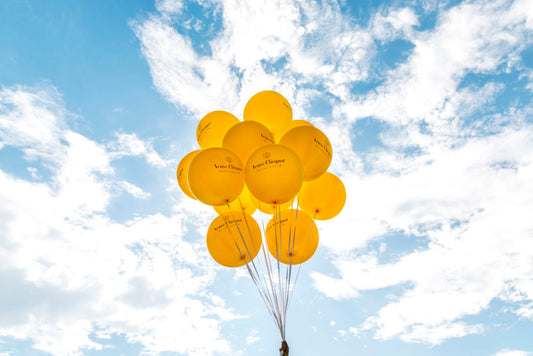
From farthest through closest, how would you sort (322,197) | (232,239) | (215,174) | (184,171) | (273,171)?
(322,197) → (184,171) → (232,239) → (215,174) → (273,171)

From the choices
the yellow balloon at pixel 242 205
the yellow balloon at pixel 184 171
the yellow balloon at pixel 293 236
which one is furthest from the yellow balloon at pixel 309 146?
the yellow balloon at pixel 184 171

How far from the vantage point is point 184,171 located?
5.73 metres

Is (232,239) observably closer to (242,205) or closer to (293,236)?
(242,205)

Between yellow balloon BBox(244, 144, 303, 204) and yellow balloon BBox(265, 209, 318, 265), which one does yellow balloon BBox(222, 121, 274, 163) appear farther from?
yellow balloon BBox(265, 209, 318, 265)

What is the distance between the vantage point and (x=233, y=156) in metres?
4.91

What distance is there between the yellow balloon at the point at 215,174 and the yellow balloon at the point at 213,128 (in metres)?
0.93

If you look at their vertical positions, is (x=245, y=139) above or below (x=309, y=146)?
above

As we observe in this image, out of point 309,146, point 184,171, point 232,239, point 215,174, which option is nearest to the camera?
point 215,174

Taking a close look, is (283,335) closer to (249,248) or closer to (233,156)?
(249,248)

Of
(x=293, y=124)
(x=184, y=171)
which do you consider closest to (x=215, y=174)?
(x=184, y=171)

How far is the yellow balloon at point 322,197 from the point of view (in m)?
5.92

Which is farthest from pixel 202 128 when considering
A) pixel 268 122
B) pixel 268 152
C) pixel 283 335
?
pixel 283 335

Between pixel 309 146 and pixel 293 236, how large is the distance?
4.93 ft

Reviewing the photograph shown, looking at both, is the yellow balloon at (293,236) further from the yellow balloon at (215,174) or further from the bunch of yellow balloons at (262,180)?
the yellow balloon at (215,174)
